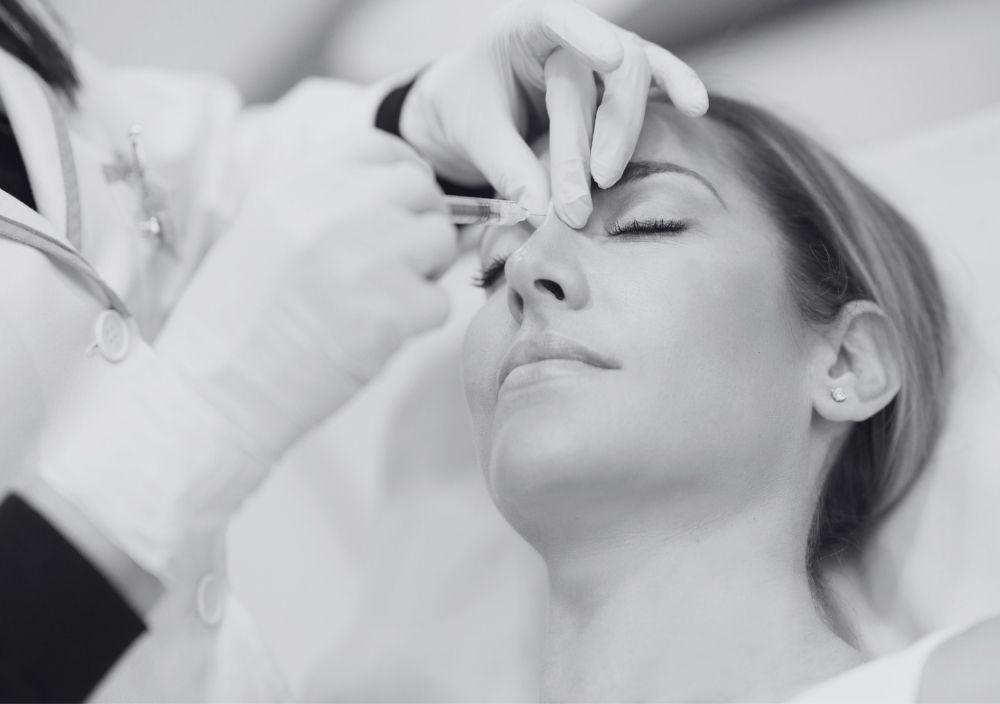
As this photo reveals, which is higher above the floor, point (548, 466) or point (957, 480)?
point (548, 466)

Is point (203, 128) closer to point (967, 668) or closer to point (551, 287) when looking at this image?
point (551, 287)

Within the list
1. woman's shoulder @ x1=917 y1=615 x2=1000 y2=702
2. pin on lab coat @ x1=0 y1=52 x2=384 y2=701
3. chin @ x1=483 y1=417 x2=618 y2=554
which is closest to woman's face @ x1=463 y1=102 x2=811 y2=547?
chin @ x1=483 y1=417 x2=618 y2=554

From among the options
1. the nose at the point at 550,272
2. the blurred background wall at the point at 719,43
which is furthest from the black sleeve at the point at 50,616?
the blurred background wall at the point at 719,43

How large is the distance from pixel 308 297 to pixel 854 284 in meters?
0.59

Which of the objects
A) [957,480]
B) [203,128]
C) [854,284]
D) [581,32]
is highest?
[581,32]

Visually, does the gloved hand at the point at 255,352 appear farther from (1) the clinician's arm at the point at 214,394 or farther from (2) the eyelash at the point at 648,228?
(2) the eyelash at the point at 648,228

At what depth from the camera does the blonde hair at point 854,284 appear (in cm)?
114

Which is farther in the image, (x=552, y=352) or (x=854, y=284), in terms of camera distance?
(x=854, y=284)

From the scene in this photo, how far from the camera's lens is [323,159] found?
1216 millimetres

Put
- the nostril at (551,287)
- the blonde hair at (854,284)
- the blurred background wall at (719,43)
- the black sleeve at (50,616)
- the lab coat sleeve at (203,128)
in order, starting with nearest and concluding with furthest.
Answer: the black sleeve at (50,616)
the nostril at (551,287)
the blonde hair at (854,284)
the lab coat sleeve at (203,128)
the blurred background wall at (719,43)

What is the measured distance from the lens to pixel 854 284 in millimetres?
1159

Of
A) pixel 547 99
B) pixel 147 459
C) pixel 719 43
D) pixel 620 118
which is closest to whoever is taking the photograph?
pixel 147 459

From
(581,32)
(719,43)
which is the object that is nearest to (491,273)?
(581,32)

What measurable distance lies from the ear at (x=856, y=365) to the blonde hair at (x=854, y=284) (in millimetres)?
16
